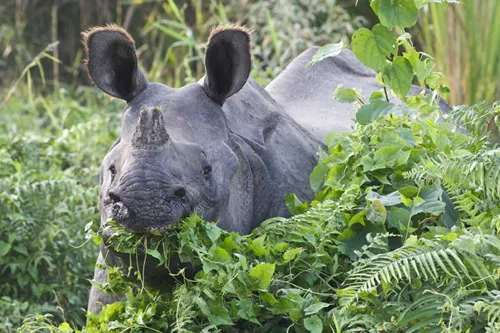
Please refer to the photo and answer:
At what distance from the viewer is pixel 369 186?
399cm

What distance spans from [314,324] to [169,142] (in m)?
0.78

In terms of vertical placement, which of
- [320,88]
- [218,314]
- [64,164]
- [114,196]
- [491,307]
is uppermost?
[114,196]

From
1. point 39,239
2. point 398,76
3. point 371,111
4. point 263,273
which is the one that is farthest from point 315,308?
point 39,239

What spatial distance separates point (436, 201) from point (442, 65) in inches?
194

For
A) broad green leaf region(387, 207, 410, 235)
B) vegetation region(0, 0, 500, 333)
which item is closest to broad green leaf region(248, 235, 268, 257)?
vegetation region(0, 0, 500, 333)

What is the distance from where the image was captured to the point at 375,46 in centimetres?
410

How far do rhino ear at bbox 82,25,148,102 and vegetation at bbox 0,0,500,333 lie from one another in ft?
2.35

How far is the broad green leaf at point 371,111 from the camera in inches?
164

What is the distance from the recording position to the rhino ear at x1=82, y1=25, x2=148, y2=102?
4.14m

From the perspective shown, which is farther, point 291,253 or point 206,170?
point 206,170

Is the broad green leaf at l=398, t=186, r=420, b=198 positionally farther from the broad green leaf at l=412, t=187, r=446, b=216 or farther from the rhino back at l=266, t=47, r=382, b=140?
the rhino back at l=266, t=47, r=382, b=140

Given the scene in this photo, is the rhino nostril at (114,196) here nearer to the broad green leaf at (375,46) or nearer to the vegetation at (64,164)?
the vegetation at (64,164)

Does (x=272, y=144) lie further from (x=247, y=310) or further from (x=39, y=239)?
(x=39, y=239)

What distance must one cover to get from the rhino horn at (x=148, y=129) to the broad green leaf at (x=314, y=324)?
77cm
